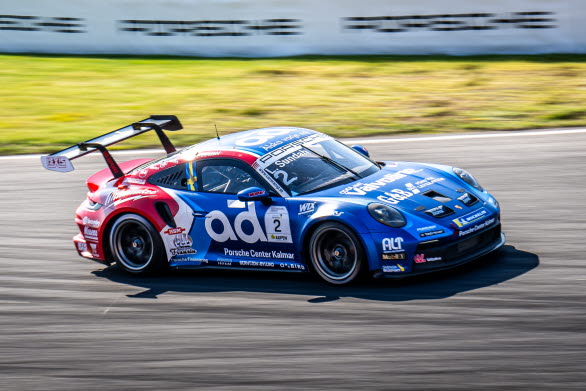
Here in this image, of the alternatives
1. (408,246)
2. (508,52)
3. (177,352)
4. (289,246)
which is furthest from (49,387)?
(508,52)

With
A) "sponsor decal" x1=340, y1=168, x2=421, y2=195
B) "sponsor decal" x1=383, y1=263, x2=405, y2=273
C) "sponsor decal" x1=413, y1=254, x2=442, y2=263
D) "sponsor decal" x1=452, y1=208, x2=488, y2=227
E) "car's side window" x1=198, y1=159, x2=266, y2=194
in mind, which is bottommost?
"sponsor decal" x1=383, y1=263, x2=405, y2=273

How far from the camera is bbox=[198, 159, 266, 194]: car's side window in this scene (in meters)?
7.82

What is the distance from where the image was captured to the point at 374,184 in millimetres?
7711

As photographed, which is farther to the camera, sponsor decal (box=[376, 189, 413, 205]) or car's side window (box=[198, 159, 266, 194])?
car's side window (box=[198, 159, 266, 194])

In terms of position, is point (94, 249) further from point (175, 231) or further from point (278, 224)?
point (278, 224)

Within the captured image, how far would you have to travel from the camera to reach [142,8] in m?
19.6

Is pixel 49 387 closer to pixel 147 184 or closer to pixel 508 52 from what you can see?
pixel 147 184

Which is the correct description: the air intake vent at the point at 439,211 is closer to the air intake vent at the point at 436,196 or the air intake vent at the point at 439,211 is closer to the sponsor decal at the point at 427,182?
the air intake vent at the point at 436,196

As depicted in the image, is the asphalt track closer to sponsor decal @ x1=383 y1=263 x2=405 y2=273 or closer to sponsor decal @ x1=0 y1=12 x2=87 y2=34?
sponsor decal @ x1=383 y1=263 x2=405 y2=273

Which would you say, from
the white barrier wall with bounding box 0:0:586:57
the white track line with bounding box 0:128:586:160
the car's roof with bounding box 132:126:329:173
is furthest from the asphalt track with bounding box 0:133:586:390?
the white barrier wall with bounding box 0:0:586:57

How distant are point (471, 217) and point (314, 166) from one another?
4.87 ft

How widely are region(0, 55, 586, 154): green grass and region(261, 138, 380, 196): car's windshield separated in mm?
5820

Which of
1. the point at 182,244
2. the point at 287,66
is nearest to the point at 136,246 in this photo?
the point at 182,244

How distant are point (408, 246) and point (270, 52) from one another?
42.3ft
